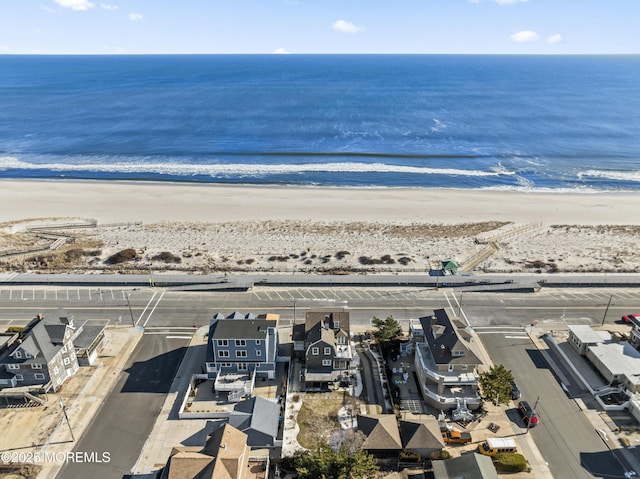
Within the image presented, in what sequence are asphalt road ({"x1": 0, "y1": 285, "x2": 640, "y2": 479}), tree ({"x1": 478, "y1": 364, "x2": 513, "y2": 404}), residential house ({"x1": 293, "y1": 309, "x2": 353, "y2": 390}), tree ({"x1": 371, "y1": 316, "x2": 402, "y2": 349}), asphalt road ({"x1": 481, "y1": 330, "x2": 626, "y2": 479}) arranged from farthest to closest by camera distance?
tree ({"x1": 371, "y1": 316, "x2": 402, "y2": 349}), residential house ({"x1": 293, "y1": 309, "x2": 353, "y2": 390}), asphalt road ({"x1": 0, "y1": 285, "x2": 640, "y2": 479}), tree ({"x1": 478, "y1": 364, "x2": 513, "y2": 404}), asphalt road ({"x1": 481, "y1": 330, "x2": 626, "y2": 479})

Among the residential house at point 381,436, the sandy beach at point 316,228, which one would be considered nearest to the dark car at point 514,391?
the residential house at point 381,436

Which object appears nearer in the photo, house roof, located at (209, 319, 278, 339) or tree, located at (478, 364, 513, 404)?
tree, located at (478, 364, 513, 404)

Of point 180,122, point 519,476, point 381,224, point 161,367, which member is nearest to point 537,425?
point 519,476

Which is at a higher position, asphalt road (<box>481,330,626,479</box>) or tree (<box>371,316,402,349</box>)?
tree (<box>371,316,402,349</box>)

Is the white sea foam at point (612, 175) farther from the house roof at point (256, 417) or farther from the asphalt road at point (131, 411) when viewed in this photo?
the asphalt road at point (131, 411)

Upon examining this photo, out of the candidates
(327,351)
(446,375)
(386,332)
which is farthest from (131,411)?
(446,375)

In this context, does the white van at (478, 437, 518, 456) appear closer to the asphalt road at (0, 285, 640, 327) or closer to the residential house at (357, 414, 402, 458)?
the residential house at (357, 414, 402, 458)

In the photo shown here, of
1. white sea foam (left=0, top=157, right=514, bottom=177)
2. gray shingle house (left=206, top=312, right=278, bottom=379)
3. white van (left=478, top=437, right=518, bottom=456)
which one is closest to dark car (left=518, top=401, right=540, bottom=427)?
white van (left=478, top=437, right=518, bottom=456)
